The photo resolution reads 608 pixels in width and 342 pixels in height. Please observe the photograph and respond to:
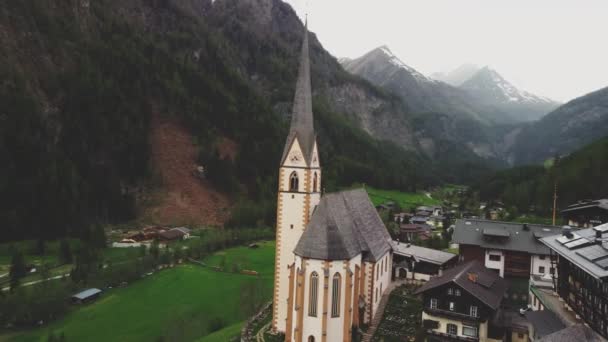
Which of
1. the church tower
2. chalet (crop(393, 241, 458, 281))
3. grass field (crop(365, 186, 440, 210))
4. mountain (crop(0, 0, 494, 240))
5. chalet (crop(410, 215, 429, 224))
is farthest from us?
grass field (crop(365, 186, 440, 210))

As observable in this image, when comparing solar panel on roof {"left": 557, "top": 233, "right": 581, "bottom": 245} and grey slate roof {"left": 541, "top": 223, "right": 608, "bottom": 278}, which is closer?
grey slate roof {"left": 541, "top": 223, "right": 608, "bottom": 278}

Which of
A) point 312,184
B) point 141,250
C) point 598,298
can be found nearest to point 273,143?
point 141,250

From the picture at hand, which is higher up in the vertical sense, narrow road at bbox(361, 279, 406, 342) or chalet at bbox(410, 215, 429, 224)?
chalet at bbox(410, 215, 429, 224)

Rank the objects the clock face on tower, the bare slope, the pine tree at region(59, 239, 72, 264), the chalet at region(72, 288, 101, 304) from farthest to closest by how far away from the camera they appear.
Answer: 1. the bare slope
2. the pine tree at region(59, 239, 72, 264)
3. the chalet at region(72, 288, 101, 304)
4. the clock face on tower

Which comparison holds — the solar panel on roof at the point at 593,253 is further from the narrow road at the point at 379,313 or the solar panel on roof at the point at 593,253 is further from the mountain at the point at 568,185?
the mountain at the point at 568,185

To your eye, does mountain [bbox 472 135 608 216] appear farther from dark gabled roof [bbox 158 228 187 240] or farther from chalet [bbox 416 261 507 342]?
dark gabled roof [bbox 158 228 187 240]

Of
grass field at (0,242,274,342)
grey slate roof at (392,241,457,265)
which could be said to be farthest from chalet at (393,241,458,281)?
grass field at (0,242,274,342)
